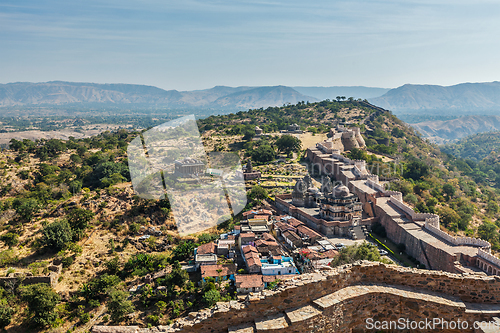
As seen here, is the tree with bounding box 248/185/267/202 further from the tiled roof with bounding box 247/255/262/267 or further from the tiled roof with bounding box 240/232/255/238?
the tiled roof with bounding box 247/255/262/267

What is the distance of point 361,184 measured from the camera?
36.4 meters

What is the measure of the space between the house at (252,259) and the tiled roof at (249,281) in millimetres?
614

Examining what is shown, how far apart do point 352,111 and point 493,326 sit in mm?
87221

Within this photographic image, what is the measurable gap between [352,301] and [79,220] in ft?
78.0

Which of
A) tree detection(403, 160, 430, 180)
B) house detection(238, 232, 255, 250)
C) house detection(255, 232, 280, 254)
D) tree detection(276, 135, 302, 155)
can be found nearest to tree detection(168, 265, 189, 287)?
house detection(238, 232, 255, 250)

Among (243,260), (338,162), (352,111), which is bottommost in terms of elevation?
(243,260)

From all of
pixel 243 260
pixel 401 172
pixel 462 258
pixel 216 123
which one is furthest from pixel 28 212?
pixel 216 123

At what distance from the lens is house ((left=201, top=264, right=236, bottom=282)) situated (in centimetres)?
2052

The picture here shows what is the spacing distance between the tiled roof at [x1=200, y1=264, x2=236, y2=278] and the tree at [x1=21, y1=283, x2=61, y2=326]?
27.7 feet

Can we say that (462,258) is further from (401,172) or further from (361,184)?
(401,172)

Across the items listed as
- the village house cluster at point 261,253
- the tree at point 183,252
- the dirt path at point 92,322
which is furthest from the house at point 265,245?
the dirt path at point 92,322

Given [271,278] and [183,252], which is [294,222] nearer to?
[271,278]

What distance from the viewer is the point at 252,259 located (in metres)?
21.8

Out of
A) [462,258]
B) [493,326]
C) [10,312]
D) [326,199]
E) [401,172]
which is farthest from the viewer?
[401,172]
